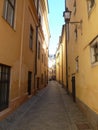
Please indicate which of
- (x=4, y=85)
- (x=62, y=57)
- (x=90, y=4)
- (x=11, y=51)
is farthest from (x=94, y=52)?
(x=62, y=57)

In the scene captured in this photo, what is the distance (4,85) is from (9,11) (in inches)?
133

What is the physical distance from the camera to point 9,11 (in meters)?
7.53

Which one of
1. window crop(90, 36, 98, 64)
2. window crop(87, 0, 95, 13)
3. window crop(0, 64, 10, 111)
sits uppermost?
window crop(87, 0, 95, 13)

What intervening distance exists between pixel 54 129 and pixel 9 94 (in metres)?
2.84

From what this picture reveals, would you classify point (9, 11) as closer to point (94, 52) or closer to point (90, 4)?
point (90, 4)

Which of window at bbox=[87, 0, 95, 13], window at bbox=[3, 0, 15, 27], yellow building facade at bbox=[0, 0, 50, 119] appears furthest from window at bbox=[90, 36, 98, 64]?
window at bbox=[3, 0, 15, 27]

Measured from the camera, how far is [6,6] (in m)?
7.06

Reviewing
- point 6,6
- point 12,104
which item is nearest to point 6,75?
point 12,104

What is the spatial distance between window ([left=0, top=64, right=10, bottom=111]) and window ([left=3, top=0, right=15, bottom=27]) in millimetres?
2166

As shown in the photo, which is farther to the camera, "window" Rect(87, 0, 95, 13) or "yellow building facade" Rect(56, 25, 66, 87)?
"yellow building facade" Rect(56, 25, 66, 87)

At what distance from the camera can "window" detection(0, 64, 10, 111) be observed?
6.80 metres

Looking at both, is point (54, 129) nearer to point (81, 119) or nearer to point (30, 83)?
point (81, 119)

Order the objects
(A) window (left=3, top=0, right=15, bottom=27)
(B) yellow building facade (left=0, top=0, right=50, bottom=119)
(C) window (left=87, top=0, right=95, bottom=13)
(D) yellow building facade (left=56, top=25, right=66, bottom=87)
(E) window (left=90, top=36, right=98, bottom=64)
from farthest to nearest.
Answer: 1. (D) yellow building facade (left=56, top=25, right=66, bottom=87)
2. (A) window (left=3, top=0, right=15, bottom=27)
3. (B) yellow building facade (left=0, top=0, right=50, bottom=119)
4. (C) window (left=87, top=0, right=95, bottom=13)
5. (E) window (left=90, top=36, right=98, bottom=64)

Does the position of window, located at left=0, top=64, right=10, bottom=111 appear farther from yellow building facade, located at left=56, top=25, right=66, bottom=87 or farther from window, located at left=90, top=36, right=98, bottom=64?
yellow building facade, located at left=56, top=25, right=66, bottom=87
